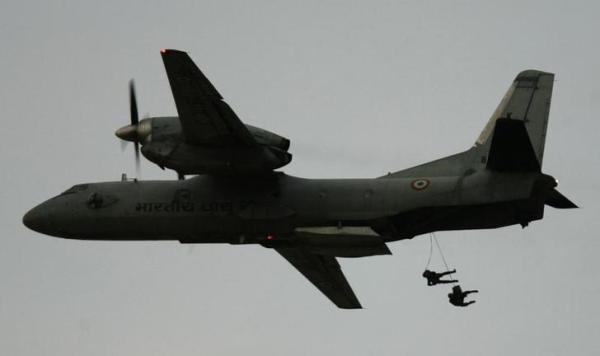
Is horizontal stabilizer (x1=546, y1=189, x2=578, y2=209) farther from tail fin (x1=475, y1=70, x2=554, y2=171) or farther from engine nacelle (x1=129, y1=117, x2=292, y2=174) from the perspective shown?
engine nacelle (x1=129, y1=117, x2=292, y2=174)

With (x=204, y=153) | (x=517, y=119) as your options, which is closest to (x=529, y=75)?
(x=517, y=119)

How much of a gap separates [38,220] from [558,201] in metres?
16.1

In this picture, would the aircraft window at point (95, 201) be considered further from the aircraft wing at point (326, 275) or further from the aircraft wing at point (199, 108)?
the aircraft wing at point (326, 275)

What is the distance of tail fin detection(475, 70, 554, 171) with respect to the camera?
39719mm

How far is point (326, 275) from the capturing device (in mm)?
48125

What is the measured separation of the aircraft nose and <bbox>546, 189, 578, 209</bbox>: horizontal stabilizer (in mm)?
15531

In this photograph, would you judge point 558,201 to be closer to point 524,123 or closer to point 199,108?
point 524,123

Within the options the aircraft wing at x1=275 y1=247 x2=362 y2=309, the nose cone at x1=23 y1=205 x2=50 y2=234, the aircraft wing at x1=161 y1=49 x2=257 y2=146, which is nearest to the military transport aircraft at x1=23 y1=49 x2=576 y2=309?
the aircraft wing at x1=161 y1=49 x2=257 y2=146

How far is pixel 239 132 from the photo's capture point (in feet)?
136

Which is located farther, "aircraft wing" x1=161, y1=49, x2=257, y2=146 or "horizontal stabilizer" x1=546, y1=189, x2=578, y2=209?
"horizontal stabilizer" x1=546, y1=189, x2=578, y2=209

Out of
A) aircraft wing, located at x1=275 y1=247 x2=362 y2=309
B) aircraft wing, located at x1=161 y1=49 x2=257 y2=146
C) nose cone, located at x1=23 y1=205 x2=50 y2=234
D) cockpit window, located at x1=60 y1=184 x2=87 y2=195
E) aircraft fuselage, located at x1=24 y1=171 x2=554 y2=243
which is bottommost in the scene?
aircraft wing, located at x1=275 y1=247 x2=362 y2=309

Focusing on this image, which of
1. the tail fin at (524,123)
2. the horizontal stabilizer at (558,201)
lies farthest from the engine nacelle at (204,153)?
the horizontal stabilizer at (558,201)

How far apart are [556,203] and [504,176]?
2362 mm

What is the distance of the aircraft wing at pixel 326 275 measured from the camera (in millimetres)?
47100
